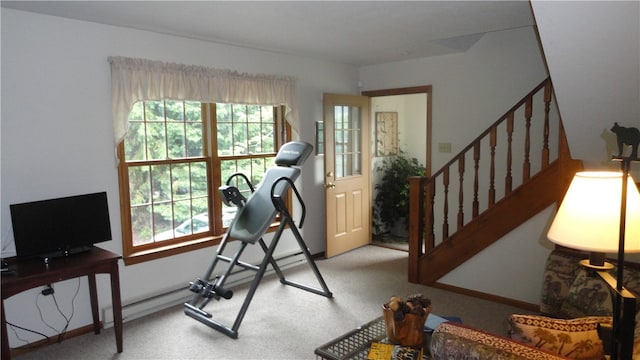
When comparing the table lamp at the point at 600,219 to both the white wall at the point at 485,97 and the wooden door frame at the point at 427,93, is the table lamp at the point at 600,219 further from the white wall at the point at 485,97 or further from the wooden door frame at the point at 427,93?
the wooden door frame at the point at 427,93

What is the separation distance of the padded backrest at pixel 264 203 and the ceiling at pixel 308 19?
1045 mm

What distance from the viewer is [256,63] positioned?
4512 millimetres

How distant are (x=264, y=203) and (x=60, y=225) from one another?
153 cm

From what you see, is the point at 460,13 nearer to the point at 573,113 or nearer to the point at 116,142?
the point at 573,113

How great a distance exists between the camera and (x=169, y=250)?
12.8 ft

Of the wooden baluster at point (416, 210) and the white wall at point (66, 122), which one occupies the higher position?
the white wall at point (66, 122)

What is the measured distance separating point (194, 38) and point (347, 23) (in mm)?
1422

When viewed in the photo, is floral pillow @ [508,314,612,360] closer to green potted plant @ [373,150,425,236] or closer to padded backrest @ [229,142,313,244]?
padded backrest @ [229,142,313,244]

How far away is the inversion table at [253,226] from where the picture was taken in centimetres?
346

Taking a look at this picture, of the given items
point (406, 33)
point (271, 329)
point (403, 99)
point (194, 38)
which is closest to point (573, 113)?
point (406, 33)

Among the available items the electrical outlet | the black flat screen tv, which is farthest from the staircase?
the electrical outlet

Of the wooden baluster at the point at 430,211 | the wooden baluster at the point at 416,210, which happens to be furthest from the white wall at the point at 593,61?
the wooden baluster at the point at 416,210

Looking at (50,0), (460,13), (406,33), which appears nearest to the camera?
(50,0)

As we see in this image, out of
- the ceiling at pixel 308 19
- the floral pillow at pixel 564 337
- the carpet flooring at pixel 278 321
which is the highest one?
the ceiling at pixel 308 19
